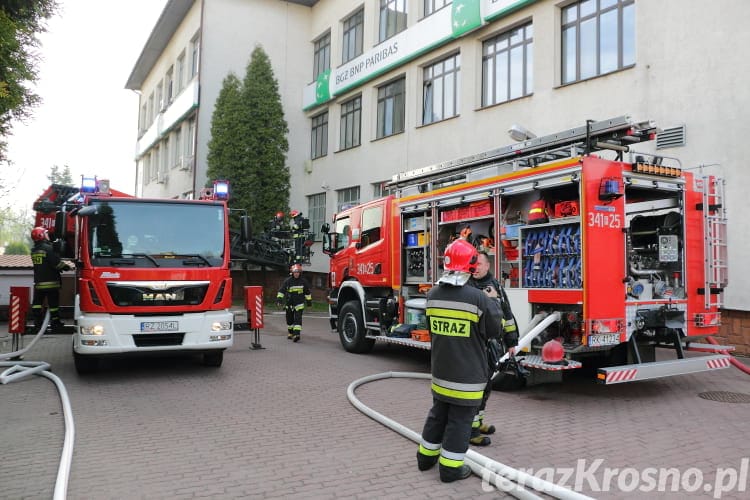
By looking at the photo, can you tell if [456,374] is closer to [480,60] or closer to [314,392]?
[314,392]

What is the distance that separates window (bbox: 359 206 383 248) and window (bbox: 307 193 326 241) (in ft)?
41.9

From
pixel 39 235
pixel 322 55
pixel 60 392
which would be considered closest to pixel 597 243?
pixel 60 392

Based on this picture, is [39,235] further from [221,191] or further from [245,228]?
[245,228]

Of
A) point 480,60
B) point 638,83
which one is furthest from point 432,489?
point 480,60

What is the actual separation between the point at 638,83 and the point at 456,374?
9376 millimetres

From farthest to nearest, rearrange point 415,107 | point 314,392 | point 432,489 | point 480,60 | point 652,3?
point 415,107
point 480,60
point 652,3
point 314,392
point 432,489

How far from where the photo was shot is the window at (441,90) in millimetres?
16609

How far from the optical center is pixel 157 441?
5043 mm

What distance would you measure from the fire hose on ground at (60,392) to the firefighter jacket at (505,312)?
3.17 meters

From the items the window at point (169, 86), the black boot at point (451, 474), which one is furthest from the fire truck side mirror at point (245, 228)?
the window at point (169, 86)

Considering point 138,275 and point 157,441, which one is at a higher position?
point 138,275

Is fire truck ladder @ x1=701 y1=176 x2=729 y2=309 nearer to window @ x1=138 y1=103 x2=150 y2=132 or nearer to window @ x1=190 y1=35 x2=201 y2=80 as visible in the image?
window @ x1=190 y1=35 x2=201 y2=80

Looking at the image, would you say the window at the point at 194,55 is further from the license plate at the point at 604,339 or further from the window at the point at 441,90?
the license plate at the point at 604,339

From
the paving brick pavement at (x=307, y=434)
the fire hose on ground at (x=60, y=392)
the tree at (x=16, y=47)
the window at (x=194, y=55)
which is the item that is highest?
the window at (x=194, y=55)
